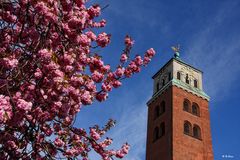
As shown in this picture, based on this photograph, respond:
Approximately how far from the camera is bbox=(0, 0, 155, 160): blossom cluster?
5039 mm

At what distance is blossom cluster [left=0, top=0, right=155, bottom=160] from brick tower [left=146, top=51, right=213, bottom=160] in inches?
735

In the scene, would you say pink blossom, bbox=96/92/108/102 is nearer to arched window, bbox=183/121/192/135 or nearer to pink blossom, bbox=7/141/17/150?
pink blossom, bbox=7/141/17/150

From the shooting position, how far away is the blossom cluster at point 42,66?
16.5ft

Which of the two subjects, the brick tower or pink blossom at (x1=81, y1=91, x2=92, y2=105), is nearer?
pink blossom at (x1=81, y1=91, x2=92, y2=105)

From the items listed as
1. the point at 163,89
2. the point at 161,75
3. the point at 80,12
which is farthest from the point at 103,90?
the point at 161,75

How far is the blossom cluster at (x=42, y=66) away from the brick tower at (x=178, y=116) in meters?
18.7

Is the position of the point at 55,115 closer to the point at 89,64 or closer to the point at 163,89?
the point at 89,64

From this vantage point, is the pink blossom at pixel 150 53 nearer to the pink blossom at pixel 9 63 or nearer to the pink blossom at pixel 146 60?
the pink blossom at pixel 146 60

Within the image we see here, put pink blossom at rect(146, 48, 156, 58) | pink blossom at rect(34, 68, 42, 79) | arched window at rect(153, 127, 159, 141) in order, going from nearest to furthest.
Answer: pink blossom at rect(34, 68, 42, 79) < pink blossom at rect(146, 48, 156, 58) < arched window at rect(153, 127, 159, 141)

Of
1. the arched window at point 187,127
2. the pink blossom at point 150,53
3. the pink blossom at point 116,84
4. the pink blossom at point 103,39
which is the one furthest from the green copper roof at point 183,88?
the pink blossom at point 103,39

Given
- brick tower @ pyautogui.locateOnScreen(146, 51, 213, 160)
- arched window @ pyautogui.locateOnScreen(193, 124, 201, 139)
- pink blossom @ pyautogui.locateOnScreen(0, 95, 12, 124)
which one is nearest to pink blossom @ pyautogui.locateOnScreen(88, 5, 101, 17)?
pink blossom @ pyautogui.locateOnScreen(0, 95, 12, 124)

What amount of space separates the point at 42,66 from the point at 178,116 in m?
22.1

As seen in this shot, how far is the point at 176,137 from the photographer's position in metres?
24.9

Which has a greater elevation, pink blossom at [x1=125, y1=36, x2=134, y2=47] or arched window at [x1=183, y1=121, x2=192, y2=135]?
arched window at [x1=183, y1=121, x2=192, y2=135]
